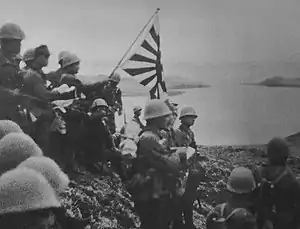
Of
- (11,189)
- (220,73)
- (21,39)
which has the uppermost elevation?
(21,39)

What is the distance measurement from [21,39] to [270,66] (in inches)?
62.2

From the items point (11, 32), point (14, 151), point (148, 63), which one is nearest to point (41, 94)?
point (11, 32)

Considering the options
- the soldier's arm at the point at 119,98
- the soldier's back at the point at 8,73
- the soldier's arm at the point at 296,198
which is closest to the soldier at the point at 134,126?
the soldier's arm at the point at 119,98

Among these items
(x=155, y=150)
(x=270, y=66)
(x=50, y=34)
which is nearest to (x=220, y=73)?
(x=270, y=66)

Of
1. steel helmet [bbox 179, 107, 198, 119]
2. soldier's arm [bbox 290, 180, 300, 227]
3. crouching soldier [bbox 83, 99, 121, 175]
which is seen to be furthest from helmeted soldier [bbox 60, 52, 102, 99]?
soldier's arm [bbox 290, 180, 300, 227]

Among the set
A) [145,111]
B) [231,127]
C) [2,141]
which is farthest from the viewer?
[231,127]

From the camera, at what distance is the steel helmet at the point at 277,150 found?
2.55 metres

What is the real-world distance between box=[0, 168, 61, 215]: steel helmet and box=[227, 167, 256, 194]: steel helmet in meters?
1.32

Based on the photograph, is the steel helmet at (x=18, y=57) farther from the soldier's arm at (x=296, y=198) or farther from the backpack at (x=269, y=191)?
the soldier's arm at (x=296, y=198)

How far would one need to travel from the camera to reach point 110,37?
3.13m

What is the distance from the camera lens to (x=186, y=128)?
117 inches

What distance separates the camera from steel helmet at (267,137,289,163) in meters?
2.55

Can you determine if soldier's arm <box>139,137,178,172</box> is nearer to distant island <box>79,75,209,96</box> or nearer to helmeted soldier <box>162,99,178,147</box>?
helmeted soldier <box>162,99,178,147</box>

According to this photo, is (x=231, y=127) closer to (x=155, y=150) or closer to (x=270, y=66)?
(x=270, y=66)
